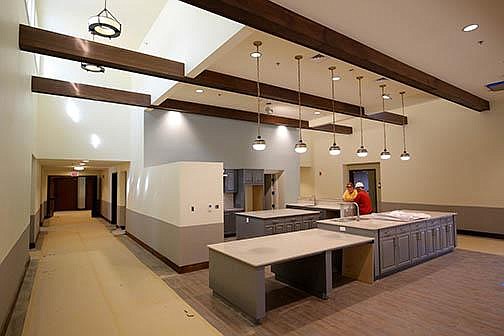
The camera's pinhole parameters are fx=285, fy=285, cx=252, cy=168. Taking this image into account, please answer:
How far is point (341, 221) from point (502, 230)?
5.19 meters

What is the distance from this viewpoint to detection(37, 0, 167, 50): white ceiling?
549 centimetres

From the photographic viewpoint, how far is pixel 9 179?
10.5 ft

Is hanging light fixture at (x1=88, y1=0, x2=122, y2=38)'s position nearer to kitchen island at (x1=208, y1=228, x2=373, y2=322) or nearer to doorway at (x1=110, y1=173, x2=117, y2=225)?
kitchen island at (x1=208, y1=228, x2=373, y2=322)

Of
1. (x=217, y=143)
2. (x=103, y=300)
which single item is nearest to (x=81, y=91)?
(x=217, y=143)

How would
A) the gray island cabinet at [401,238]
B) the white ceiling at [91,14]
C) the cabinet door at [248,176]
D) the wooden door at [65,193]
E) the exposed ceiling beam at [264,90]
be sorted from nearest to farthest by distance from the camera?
the gray island cabinet at [401,238]
the exposed ceiling beam at [264,90]
the white ceiling at [91,14]
the cabinet door at [248,176]
the wooden door at [65,193]

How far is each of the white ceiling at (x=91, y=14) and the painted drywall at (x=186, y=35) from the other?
0.69ft

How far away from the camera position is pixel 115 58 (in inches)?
160

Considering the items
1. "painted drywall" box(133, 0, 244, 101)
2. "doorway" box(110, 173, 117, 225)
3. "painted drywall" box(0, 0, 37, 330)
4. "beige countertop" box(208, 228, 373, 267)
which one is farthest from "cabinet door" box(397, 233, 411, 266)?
"doorway" box(110, 173, 117, 225)

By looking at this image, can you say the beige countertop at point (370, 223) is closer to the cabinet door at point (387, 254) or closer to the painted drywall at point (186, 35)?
the cabinet door at point (387, 254)

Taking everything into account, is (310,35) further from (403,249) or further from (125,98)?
(125,98)

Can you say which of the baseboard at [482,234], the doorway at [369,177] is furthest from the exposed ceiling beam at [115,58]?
the baseboard at [482,234]

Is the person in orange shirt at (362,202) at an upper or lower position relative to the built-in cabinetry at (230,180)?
lower

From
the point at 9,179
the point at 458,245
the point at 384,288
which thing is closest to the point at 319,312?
the point at 384,288

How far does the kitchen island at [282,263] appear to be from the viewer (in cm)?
324
